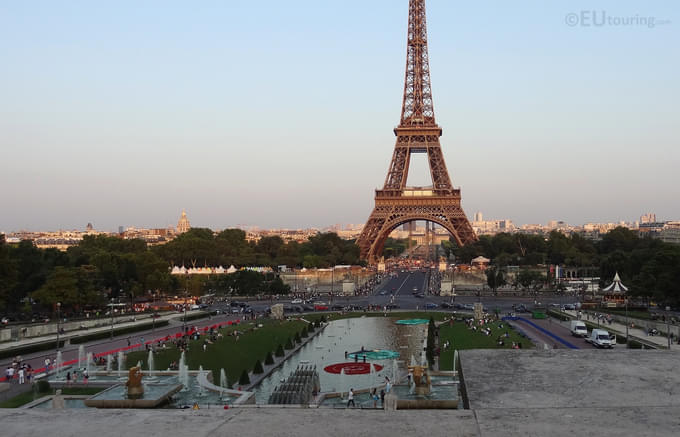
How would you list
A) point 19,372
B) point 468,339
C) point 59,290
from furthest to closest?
1. point 59,290
2. point 468,339
3. point 19,372

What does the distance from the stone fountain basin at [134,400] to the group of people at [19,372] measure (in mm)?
6896

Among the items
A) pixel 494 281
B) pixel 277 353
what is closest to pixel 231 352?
pixel 277 353

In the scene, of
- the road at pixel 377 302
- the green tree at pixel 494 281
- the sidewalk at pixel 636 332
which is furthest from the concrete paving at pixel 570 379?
the green tree at pixel 494 281

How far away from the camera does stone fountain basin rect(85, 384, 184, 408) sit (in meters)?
21.8

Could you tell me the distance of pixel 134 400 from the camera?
866 inches

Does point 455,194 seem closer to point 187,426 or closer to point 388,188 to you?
point 388,188

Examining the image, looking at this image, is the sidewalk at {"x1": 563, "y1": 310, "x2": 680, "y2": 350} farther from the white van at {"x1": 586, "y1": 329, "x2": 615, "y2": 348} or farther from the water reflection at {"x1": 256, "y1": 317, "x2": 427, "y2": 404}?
the water reflection at {"x1": 256, "y1": 317, "x2": 427, "y2": 404}

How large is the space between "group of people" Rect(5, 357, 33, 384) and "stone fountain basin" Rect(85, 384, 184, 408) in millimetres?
6896

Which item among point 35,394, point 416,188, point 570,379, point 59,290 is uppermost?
point 416,188

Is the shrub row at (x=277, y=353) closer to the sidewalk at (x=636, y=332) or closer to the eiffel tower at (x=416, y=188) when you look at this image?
the sidewalk at (x=636, y=332)

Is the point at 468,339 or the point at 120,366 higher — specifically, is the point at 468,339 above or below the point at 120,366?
below

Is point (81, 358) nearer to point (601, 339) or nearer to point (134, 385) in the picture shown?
point (134, 385)

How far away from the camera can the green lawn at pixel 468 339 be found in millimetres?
38281

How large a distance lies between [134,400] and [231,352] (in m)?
18.1
